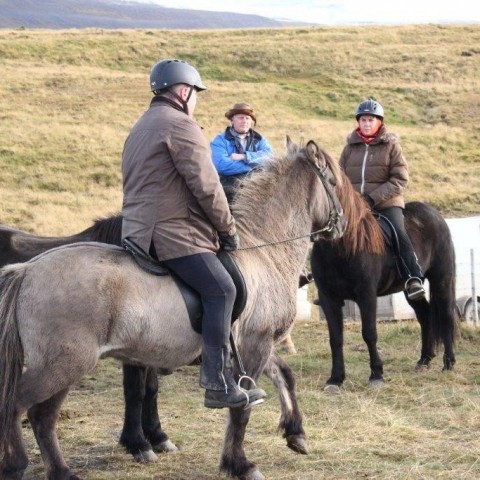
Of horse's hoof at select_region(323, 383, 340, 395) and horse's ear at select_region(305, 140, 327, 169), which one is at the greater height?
horse's ear at select_region(305, 140, 327, 169)

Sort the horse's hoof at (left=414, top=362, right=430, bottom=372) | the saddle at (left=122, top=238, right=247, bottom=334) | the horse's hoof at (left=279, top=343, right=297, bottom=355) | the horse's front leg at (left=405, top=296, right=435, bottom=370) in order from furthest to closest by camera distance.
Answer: the horse's hoof at (left=279, top=343, right=297, bottom=355) < the horse's front leg at (left=405, top=296, right=435, bottom=370) < the horse's hoof at (left=414, top=362, right=430, bottom=372) < the saddle at (left=122, top=238, right=247, bottom=334)

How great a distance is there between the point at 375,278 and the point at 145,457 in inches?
153

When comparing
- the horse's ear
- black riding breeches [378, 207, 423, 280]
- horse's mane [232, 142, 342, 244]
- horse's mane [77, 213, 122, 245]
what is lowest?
black riding breeches [378, 207, 423, 280]

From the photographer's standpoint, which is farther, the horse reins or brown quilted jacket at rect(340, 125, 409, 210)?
brown quilted jacket at rect(340, 125, 409, 210)

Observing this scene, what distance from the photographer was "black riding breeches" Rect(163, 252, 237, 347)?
575cm

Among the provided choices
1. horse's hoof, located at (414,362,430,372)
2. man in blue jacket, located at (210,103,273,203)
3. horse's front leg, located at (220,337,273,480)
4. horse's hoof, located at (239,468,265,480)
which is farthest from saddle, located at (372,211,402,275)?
horse's hoof, located at (239,468,265,480)

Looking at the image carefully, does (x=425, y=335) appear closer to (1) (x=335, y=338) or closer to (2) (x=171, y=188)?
(1) (x=335, y=338)

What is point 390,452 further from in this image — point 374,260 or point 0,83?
point 0,83

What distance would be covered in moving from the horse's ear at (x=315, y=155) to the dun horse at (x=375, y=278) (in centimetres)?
141

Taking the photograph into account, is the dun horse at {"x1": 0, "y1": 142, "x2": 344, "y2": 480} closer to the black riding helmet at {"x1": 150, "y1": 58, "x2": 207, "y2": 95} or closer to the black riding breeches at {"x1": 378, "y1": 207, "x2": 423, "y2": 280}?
the black riding helmet at {"x1": 150, "y1": 58, "x2": 207, "y2": 95}

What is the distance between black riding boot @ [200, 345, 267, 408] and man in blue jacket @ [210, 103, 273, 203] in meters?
3.42

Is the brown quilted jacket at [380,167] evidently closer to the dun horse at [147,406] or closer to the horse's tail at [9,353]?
the dun horse at [147,406]

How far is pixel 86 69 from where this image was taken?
5141cm

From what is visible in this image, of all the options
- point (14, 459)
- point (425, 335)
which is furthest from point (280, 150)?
point (14, 459)
